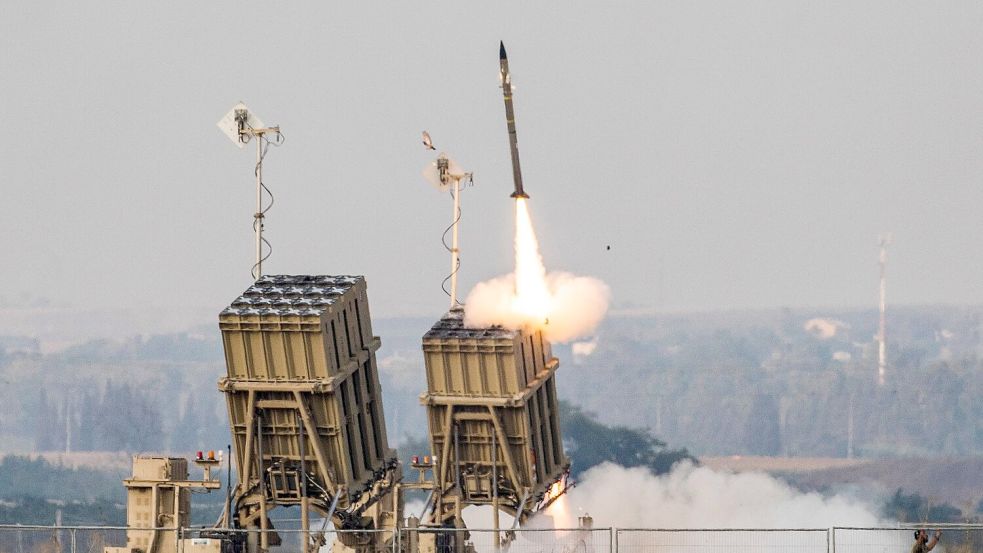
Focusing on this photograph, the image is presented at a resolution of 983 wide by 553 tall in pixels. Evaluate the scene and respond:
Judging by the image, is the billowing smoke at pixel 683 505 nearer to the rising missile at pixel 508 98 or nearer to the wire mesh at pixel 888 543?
the wire mesh at pixel 888 543

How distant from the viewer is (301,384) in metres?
38.8

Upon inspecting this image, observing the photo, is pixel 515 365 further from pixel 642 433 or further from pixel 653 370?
pixel 653 370

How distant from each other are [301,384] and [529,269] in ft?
23.7

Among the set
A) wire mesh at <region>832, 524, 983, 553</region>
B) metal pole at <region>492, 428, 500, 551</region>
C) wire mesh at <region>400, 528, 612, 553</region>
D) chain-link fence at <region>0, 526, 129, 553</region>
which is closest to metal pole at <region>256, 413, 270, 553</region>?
wire mesh at <region>400, 528, 612, 553</region>

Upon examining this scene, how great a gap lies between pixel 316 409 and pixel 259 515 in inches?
105

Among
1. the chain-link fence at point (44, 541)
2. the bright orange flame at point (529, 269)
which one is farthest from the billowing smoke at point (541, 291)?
the chain-link fence at point (44, 541)

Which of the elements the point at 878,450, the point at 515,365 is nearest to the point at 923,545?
the point at 515,365

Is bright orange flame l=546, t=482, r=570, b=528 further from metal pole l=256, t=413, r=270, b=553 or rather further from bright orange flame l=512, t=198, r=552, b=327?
metal pole l=256, t=413, r=270, b=553

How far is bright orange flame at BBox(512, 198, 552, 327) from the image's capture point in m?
43.2

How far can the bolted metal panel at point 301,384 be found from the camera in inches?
1526

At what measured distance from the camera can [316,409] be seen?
129 feet

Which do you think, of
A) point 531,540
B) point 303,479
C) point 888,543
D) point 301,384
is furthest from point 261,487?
point 888,543

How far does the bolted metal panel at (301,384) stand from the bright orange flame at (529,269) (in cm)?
383

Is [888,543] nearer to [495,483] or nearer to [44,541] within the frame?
[495,483]
